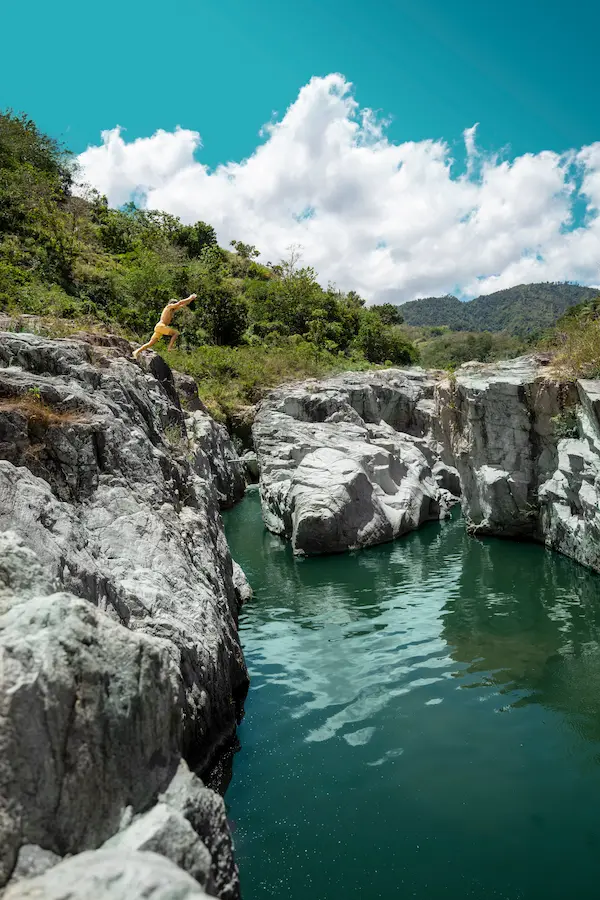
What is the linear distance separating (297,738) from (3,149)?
40942 mm

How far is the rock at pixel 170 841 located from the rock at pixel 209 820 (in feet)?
0.53

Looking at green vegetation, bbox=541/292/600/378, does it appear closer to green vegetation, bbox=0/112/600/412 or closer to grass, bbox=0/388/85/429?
green vegetation, bbox=0/112/600/412

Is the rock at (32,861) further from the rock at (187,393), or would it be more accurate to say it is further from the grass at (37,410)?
the rock at (187,393)

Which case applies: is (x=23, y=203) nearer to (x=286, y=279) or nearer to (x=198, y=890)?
(x=286, y=279)

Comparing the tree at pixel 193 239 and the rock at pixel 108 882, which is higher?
the tree at pixel 193 239

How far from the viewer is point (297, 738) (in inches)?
282

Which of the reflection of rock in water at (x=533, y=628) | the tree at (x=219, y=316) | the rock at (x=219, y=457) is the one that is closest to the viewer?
the reflection of rock in water at (x=533, y=628)

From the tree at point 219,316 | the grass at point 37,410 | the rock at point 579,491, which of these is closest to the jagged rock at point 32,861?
the grass at point 37,410

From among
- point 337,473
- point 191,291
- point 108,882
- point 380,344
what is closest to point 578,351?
point 337,473

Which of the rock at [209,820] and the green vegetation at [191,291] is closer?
the rock at [209,820]

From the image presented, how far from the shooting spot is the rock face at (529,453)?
13836 mm

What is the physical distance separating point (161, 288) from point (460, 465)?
2383 cm

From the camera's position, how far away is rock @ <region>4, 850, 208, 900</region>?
2398 mm

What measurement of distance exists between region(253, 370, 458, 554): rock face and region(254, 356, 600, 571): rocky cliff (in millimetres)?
44
